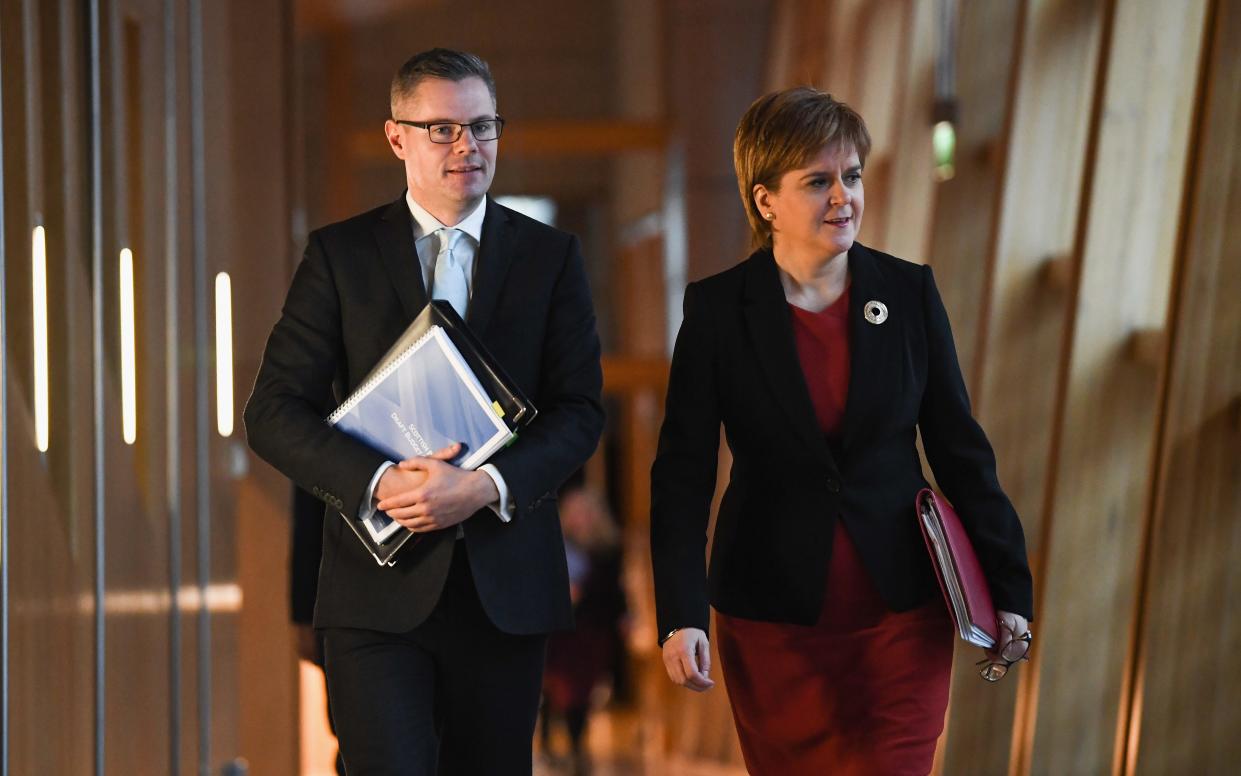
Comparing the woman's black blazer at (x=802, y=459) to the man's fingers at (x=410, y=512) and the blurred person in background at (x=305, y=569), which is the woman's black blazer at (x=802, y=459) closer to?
the man's fingers at (x=410, y=512)

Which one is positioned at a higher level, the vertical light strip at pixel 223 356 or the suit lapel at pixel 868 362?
the suit lapel at pixel 868 362

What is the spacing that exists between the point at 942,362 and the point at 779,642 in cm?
60

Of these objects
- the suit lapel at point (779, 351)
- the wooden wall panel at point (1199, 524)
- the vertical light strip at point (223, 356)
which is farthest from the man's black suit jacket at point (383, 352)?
the vertical light strip at point (223, 356)

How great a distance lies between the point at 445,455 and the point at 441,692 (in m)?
→ 0.46

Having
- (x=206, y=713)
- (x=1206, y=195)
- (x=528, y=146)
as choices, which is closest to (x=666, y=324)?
(x=528, y=146)

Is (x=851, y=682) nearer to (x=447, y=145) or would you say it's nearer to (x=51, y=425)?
(x=447, y=145)

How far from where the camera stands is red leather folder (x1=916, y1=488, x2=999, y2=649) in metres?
2.96

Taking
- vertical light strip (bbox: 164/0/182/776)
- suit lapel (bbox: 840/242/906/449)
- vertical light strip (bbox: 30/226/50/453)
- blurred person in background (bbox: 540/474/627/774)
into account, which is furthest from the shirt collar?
blurred person in background (bbox: 540/474/627/774)

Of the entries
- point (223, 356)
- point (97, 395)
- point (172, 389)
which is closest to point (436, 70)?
A: point (97, 395)

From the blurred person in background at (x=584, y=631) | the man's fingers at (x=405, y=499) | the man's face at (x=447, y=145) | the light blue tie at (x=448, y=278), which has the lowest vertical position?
the blurred person in background at (x=584, y=631)

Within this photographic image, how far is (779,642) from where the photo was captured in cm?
311

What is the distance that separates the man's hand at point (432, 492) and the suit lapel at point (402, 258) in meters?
0.31

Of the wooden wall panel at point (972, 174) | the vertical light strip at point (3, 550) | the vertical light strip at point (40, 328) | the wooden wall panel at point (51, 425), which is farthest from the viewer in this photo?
the wooden wall panel at point (972, 174)

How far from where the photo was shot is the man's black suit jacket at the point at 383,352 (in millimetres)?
2945
